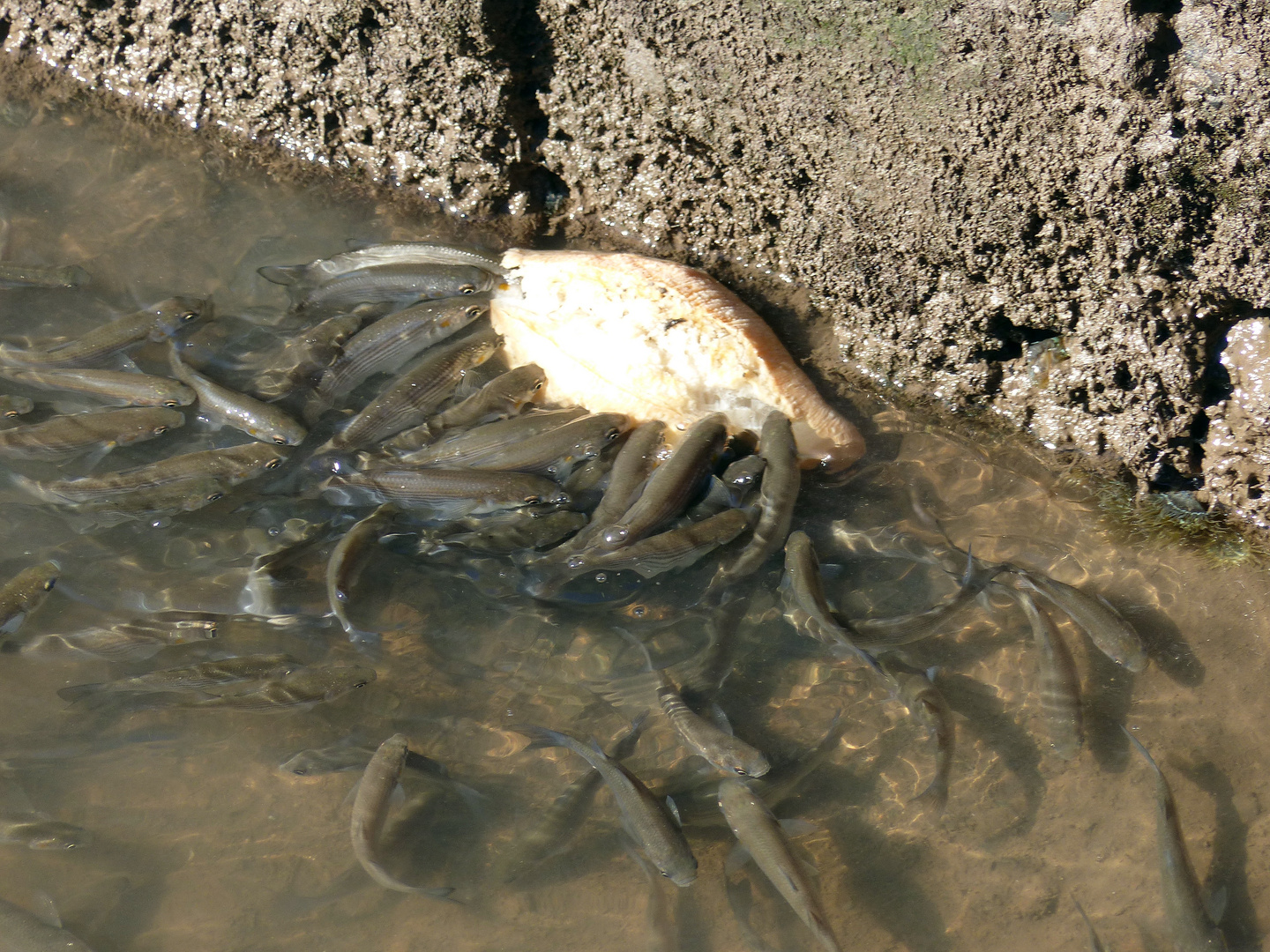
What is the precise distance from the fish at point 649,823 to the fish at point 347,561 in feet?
4.32

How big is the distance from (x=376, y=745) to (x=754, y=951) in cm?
173

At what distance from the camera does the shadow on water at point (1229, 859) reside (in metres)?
3.50

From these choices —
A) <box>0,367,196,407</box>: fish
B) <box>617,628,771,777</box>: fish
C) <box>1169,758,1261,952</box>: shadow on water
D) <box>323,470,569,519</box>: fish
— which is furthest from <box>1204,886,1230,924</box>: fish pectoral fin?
<box>0,367,196,407</box>: fish

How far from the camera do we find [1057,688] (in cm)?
397

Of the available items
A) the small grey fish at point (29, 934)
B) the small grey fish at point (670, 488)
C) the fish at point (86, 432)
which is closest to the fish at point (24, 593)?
the fish at point (86, 432)

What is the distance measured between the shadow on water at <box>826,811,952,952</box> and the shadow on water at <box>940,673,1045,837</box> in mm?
425

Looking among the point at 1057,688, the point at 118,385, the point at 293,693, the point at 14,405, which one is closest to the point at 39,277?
the point at 14,405

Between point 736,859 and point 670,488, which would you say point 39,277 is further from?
point 736,859

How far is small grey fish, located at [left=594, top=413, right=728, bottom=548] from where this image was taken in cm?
417

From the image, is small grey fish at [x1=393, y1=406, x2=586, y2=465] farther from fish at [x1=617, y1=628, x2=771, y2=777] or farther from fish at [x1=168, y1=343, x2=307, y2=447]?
fish at [x1=617, y1=628, x2=771, y2=777]

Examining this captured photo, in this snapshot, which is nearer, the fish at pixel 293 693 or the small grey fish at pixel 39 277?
the fish at pixel 293 693

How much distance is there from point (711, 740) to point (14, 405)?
3.87m

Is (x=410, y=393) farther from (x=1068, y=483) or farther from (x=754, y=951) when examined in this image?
(x=1068, y=483)

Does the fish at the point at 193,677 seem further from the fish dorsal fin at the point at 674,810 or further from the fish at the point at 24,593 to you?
the fish dorsal fin at the point at 674,810
